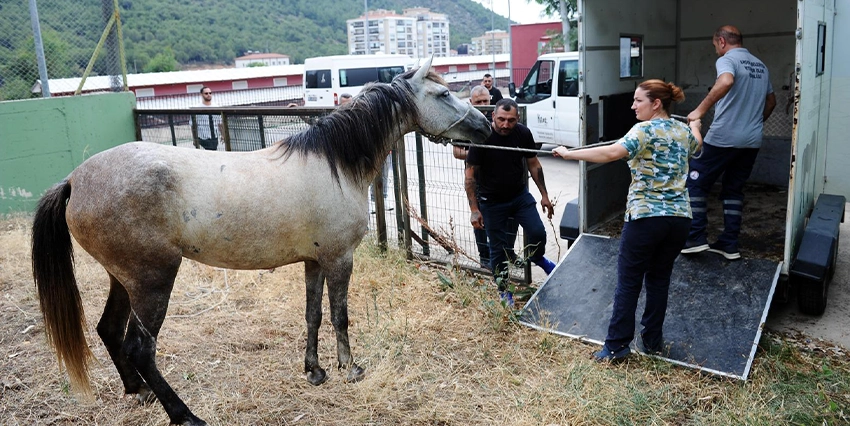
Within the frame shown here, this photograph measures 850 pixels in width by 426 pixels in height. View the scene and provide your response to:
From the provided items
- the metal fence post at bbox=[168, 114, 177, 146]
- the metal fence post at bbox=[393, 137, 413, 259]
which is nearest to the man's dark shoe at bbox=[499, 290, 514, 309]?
the metal fence post at bbox=[393, 137, 413, 259]

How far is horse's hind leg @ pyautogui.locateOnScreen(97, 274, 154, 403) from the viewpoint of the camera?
348 cm

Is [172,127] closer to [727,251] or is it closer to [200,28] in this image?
[727,251]

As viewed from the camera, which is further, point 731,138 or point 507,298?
point 507,298

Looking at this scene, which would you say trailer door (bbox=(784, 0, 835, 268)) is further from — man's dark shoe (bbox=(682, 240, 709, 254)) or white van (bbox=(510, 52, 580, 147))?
white van (bbox=(510, 52, 580, 147))

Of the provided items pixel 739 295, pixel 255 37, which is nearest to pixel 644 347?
pixel 739 295

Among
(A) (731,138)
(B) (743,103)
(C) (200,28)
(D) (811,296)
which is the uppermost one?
(C) (200,28)

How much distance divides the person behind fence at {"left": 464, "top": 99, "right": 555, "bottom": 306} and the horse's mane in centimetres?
115

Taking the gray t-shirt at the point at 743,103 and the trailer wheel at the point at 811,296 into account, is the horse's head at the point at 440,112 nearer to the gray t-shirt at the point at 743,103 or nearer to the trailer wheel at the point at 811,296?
the gray t-shirt at the point at 743,103

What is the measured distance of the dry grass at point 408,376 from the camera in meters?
3.36

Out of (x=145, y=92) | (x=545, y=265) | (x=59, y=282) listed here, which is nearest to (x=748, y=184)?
(x=545, y=265)

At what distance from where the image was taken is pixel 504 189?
15.8ft

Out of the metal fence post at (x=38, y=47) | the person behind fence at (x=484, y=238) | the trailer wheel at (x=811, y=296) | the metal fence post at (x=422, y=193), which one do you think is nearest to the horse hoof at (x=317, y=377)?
the person behind fence at (x=484, y=238)

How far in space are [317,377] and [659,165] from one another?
7.57ft

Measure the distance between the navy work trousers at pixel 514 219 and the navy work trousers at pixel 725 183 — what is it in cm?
114
